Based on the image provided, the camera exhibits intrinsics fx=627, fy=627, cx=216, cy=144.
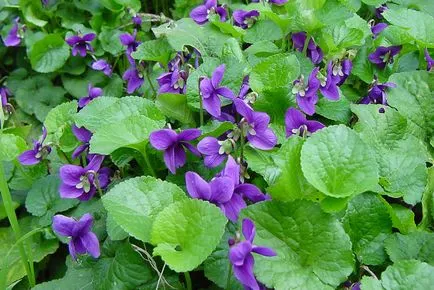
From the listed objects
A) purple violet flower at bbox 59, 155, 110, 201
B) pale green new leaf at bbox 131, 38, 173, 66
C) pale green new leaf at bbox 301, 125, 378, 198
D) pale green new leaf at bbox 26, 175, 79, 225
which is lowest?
pale green new leaf at bbox 26, 175, 79, 225

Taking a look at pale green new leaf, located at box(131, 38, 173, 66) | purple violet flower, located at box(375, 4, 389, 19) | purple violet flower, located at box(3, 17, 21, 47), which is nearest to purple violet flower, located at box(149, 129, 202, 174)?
pale green new leaf, located at box(131, 38, 173, 66)

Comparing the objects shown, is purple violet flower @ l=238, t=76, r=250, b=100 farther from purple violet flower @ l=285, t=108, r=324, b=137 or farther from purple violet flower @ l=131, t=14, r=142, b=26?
purple violet flower @ l=131, t=14, r=142, b=26

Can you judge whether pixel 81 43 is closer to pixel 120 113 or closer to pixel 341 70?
pixel 120 113

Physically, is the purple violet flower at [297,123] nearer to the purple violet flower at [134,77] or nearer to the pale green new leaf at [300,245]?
the pale green new leaf at [300,245]

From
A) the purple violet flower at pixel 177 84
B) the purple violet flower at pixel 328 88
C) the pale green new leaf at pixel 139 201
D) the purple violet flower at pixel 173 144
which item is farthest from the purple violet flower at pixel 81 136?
the purple violet flower at pixel 328 88

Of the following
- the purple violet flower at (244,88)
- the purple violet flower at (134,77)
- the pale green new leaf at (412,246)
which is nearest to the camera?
the pale green new leaf at (412,246)

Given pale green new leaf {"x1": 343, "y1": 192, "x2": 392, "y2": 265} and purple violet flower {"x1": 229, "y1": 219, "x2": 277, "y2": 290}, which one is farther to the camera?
pale green new leaf {"x1": 343, "y1": 192, "x2": 392, "y2": 265}

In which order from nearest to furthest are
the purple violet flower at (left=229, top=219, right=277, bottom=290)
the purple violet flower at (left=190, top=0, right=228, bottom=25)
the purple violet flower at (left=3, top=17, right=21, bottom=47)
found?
the purple violet flower at (left=229, top=219, right=277, bottom=290) → the purple violet flower at (left=190, top=0, right=228, bottom=25) → the purple violet flower at (left=3, top=17, right=21, bottom=47)

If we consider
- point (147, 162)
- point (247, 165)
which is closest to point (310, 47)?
point (247, 165)

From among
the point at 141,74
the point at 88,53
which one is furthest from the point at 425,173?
the point at 88,53
